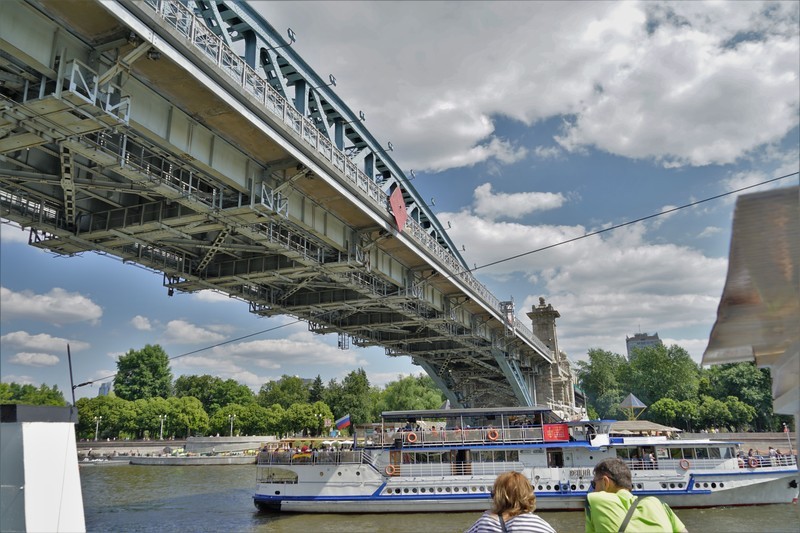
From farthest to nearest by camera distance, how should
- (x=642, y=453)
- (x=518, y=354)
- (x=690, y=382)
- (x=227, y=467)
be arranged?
(x=690, y=382) < (x=227, y=467) < (x=518, y=354) < (x=642, y=453)

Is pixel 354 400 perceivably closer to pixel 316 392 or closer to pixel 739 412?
pixel 316 392

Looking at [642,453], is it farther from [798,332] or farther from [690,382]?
[690,382]

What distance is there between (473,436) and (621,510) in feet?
78.3

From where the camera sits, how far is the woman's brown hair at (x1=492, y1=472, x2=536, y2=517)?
11.8ft

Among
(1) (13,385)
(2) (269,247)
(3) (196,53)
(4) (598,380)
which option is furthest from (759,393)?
(1) (13,385)

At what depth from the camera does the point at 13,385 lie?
99.0 metres

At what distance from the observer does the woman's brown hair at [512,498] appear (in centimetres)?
360

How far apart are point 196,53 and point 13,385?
111625 mm

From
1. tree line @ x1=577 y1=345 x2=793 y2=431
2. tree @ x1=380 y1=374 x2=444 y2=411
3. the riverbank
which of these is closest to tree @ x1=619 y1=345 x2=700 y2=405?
tree line @ x1=577 y1=345 x2=793 y2=431

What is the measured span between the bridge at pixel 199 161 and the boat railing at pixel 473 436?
20.1 feet

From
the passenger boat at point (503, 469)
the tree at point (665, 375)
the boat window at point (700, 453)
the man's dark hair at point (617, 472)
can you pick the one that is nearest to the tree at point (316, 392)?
the tree at point (665, 375)

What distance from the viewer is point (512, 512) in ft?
Answer: 11.8

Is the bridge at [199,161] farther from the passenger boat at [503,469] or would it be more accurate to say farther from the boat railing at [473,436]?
the passenger boat at [503,469]

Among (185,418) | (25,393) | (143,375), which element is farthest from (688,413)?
Result: (25,393)
